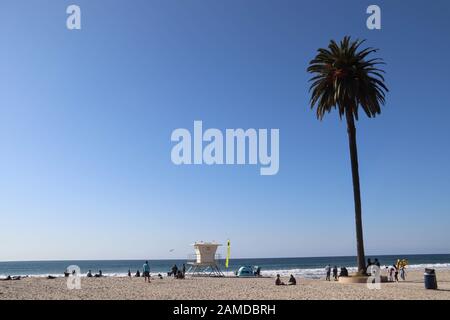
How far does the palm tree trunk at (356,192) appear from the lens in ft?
102

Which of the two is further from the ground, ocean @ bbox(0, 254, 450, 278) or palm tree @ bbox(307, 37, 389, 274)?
palm tree @ bbox(307, 37, 389, 274)

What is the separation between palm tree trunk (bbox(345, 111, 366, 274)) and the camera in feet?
102

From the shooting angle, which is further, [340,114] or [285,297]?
[340,114]

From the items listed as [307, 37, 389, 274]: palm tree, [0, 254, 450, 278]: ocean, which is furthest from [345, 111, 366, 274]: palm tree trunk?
[0, 254, 450, 278]: ocean

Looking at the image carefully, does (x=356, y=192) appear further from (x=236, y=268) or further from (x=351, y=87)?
(x=236, y=268)

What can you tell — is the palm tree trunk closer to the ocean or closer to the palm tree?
the palm tree

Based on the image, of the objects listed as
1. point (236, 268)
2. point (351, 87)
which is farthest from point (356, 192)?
point (236, 268)

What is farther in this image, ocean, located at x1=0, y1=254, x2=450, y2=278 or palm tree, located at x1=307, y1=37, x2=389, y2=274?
ocean, located at x1=0, y1=254, x2=450, y2=278

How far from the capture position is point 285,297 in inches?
860

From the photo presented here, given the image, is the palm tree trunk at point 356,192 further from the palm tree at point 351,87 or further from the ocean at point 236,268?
the ocean at point 236,268

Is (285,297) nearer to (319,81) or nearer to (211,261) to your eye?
(319,81)

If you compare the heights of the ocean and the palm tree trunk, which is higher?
the palm tree trunk
